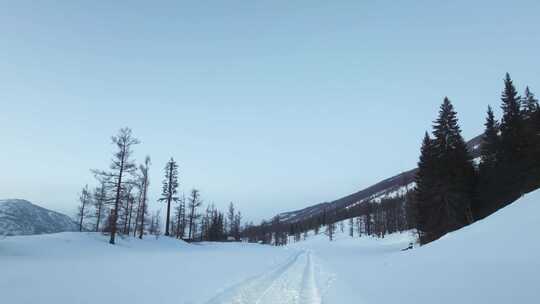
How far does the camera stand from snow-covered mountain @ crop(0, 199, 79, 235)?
111m

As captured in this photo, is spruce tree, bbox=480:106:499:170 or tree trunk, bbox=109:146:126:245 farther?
spruce tree, bbox=480:106:499:170

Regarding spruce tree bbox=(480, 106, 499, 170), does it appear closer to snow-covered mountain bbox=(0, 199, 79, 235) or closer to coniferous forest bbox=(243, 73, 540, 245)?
coniferous forest bbox=(243, 73, 540, 245)

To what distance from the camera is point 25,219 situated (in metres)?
124

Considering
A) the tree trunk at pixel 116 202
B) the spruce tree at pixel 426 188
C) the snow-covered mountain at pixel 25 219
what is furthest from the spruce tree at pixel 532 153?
the snow-covered mountain at pixel 25 219

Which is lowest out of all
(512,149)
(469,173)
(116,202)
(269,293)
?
(269,293)

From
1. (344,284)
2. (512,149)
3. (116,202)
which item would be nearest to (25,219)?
(116,202)

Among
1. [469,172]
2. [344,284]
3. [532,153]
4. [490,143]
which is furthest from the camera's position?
[490,143]

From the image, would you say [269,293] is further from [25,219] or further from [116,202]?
[25,219]

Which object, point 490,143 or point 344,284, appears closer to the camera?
point 344,284

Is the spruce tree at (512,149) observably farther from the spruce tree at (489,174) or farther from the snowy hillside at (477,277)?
the snowy hillside at (477,277)

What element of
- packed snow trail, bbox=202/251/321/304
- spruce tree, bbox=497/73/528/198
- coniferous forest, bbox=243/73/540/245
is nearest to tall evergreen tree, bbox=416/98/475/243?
coniferous forest, bbox=243/73/540/245

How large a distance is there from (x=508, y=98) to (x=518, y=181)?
38.1ft

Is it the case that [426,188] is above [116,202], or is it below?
above

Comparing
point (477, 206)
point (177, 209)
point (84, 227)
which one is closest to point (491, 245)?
point (477, 206)
